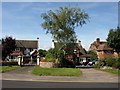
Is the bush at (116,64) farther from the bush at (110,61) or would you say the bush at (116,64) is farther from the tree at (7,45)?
the tree at (7,45)

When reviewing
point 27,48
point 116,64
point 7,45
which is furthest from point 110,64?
point 27,48

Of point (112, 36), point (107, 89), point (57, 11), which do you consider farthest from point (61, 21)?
point (107, 89)

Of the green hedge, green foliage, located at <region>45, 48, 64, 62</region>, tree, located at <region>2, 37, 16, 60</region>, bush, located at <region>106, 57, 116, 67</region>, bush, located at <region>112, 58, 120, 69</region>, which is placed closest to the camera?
bush, located at <region>112, 58, 120, 69</region>

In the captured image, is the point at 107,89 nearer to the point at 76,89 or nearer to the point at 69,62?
the point at 76,89

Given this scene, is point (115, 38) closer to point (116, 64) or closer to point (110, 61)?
point (110, 61)

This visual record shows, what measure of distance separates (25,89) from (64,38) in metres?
42.1

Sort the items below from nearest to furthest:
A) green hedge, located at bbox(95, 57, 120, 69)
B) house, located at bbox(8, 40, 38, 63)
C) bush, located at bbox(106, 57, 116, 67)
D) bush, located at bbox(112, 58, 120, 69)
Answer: bush, located at bbox(112, 58, 120, 69)
green hedge, located at bbox(95, 57, 120, 69)
bush, located at bbox(106, 57, 116, 67)
house, located at bbox(8, 40, 38, 63)

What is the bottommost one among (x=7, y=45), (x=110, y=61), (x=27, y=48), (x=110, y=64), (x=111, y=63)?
(x=110, y=64)

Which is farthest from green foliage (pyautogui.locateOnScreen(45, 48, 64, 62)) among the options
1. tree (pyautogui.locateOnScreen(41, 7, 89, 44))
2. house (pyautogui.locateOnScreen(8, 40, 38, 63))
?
house (pyautogui.locateOnScreen(8, 40, 38, 63))

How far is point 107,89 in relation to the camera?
1853 centimetres

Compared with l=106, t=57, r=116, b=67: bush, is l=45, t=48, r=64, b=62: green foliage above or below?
above

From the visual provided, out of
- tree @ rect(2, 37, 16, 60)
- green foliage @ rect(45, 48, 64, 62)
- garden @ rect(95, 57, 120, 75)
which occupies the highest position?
tree @ rect(2, 37, 16, 60)

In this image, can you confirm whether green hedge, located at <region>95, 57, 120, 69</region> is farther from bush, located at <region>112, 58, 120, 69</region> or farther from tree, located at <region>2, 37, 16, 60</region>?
tree, located at <region>2, 37, 16, 60</region>

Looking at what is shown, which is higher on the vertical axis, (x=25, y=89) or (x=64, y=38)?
(x=64, y=38)
